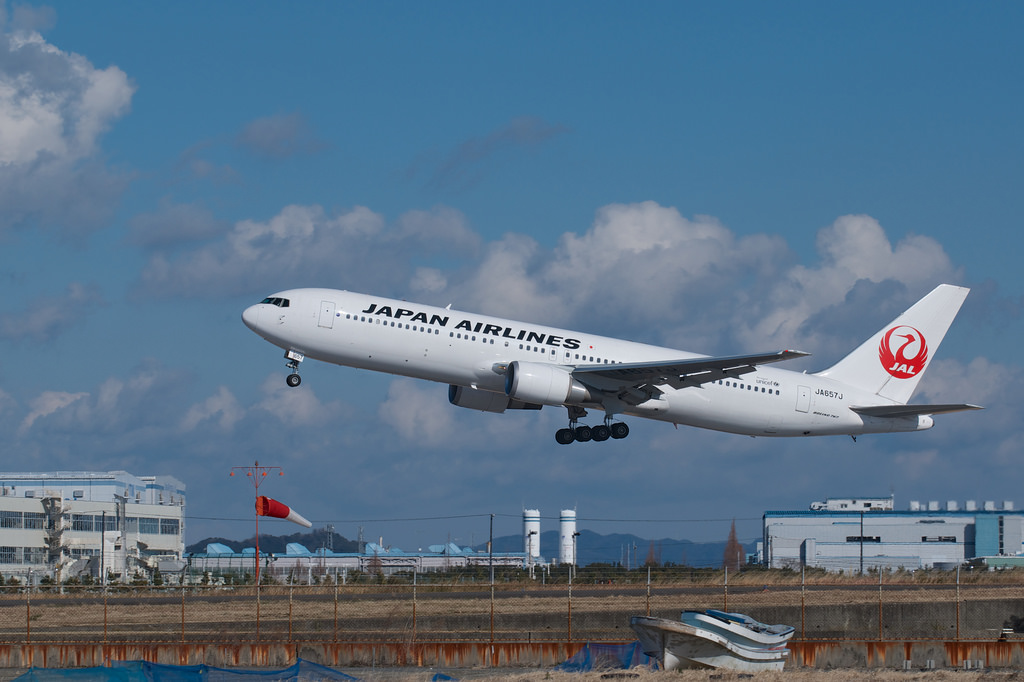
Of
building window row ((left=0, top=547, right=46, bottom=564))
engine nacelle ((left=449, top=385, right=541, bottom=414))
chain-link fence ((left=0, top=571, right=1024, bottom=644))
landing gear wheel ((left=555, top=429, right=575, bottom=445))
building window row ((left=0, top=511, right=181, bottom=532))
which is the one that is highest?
engine nacelle ((left=449, top=385, right=541, bottom=414))

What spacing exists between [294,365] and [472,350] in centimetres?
704

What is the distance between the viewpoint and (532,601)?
4294 centimetres

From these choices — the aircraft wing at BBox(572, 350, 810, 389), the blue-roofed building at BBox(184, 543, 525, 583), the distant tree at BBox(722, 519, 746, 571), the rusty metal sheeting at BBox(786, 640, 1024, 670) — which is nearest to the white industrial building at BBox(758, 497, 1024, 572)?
the blue-roofed building at BBox(184, 543, 525, 583)

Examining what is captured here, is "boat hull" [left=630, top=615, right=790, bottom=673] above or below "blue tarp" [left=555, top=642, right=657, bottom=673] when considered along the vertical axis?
above

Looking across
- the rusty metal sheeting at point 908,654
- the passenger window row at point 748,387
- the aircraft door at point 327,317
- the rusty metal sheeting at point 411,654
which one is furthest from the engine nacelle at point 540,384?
the rusty metal sheeting at point 908,654

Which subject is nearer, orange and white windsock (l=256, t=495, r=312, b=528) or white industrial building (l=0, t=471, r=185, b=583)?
orange and white windsock (l=256, t=495, r=312, b=528)

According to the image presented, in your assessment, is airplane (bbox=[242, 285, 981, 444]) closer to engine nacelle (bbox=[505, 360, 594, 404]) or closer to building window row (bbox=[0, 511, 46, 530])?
engine nacelle (bbox=[505, 360, 594, 404])

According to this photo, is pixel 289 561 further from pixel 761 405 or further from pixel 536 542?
pixel 761 405

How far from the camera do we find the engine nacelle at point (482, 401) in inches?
1877

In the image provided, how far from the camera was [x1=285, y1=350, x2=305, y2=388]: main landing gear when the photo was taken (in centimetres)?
4456

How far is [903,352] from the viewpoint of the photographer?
175 feet

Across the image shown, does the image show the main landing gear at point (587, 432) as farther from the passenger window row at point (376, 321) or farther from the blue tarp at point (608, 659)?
the blue tarp at point (608, 659)

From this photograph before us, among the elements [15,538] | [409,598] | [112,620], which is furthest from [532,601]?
[15,538]

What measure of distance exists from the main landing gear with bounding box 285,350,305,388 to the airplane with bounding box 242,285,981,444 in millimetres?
39
